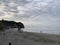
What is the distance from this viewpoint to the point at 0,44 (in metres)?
19.1

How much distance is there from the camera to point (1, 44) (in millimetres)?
19188

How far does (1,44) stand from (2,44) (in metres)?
0.14

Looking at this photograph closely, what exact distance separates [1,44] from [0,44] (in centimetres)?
12

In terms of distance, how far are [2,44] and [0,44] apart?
26cm

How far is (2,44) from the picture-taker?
19281mm
